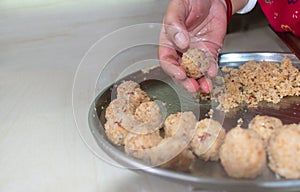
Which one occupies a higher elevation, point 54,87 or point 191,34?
point 191,34

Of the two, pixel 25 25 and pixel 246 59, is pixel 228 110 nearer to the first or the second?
pixel 246 59

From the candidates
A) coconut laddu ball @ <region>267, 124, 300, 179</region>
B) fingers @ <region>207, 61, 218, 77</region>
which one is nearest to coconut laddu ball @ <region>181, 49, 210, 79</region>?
fingers @ <region>207, 61, 218, 77</region>

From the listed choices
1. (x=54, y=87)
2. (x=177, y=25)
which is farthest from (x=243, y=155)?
(x=54, y=87)

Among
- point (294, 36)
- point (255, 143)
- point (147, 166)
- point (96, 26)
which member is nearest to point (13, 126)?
point (147, 166)

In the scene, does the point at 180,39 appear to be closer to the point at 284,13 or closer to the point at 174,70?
the point at 174,70

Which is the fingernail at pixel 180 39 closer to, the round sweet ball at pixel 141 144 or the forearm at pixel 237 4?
the round sweet ball at pixel 141 144

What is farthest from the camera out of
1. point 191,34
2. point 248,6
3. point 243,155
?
point 248,6
